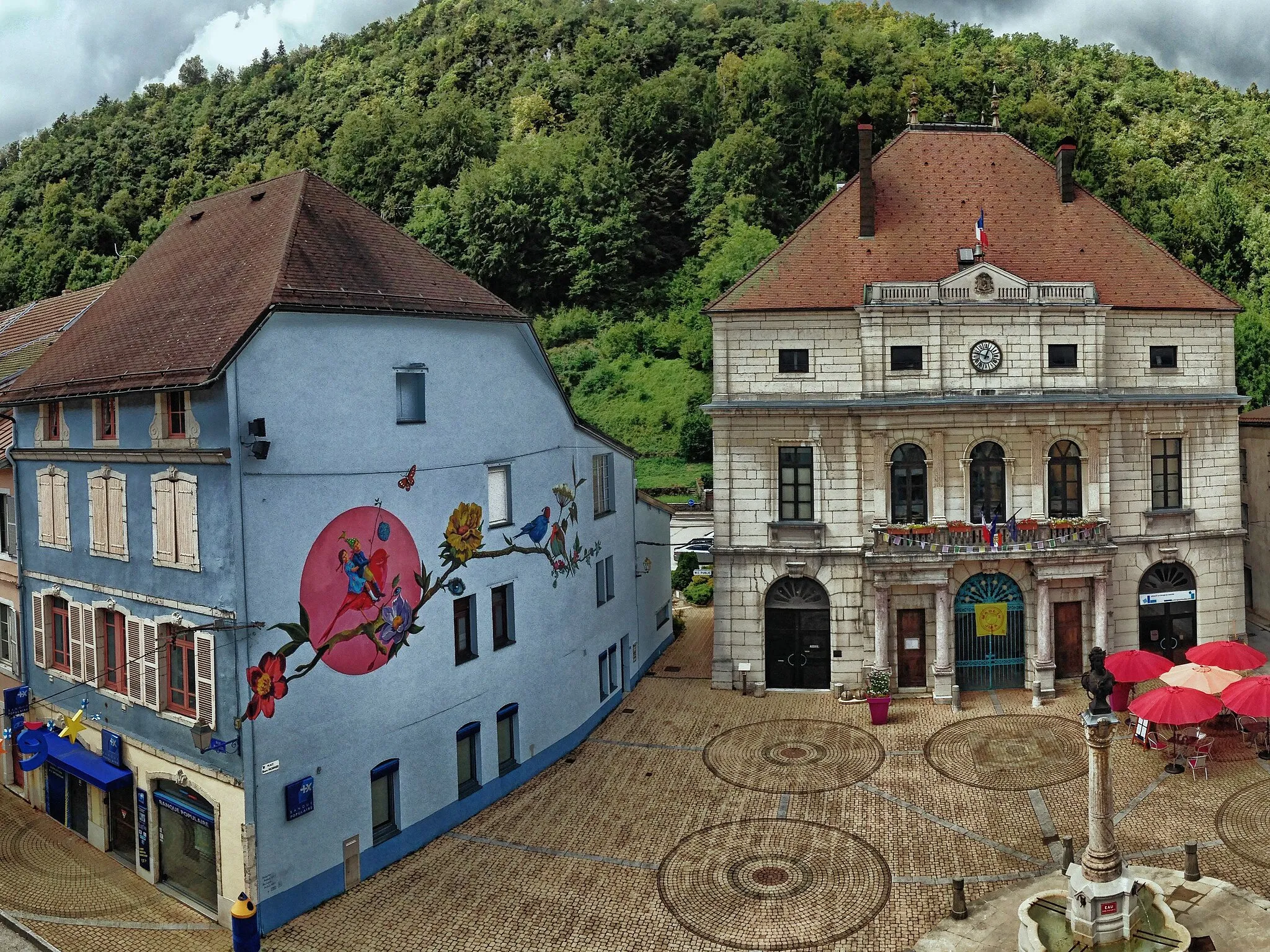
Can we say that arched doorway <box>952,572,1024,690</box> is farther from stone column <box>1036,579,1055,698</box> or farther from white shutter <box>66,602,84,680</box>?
white shutter <box>66,602,84,680</box>

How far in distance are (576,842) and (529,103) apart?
83629 millimetres

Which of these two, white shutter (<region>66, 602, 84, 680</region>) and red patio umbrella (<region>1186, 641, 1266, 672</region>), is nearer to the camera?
white shutter (<region>66, 602, 84, 680</region>)

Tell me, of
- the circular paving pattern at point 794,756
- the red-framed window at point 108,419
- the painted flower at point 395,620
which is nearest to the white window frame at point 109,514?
the red-framed window at point 108,419

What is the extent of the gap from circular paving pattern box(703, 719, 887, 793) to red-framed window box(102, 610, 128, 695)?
45.8 ft

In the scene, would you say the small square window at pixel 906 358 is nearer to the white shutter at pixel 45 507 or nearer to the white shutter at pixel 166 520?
the white shutter at pixel 166 520

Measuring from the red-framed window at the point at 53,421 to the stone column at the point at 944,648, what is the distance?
942 inches

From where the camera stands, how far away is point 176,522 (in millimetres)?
17500

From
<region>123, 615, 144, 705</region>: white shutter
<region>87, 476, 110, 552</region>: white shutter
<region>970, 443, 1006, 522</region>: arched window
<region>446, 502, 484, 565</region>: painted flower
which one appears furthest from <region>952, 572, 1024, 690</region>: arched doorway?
<region>87, 476, 110, 552</region>: white shutter

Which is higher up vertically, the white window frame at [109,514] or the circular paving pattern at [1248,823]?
the white window frame at [109,514]

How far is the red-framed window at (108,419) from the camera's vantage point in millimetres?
19062

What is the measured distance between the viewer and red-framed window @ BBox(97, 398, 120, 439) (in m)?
19.1

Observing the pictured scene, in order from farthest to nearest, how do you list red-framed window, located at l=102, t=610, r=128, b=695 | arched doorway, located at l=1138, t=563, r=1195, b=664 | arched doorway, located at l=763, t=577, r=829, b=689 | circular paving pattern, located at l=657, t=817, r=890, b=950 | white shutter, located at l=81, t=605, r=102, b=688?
arched doorway, located at l=1138, t=563, r=1195, b=664 → arched doorway, located at l=763, t=577, r=829, b=689 → white shutter, located at l=81, t=605, r=102, b=688 → red-framed window, located at l=102, t=610, r=128, b=695 → circular paving pattern, located at l=657, t=817, r=890, b=950


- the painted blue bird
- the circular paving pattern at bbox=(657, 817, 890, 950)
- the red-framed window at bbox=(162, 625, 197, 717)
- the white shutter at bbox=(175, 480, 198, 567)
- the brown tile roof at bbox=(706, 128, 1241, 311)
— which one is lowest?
the circular paving pattern at bbox=(657, 817, 890, 950)

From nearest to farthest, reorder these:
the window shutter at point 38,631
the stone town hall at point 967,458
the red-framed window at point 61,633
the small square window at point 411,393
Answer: the small square window at point 411,393
the red-framed window at point 61,633
the window shutter at point 38,631
the stone town hall at point 967,458
